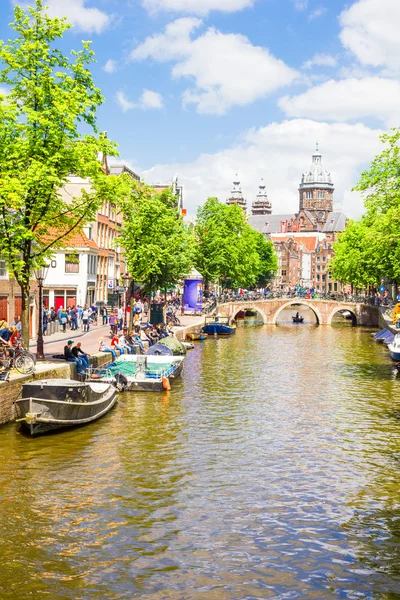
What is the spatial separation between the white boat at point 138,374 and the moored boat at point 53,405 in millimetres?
6225

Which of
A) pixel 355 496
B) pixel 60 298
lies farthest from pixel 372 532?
pixel 60 298

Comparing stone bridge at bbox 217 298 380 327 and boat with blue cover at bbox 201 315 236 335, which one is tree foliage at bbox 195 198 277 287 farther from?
boat with blue cover at bbox 201 315 236 335

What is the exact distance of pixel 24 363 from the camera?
28.0 meters

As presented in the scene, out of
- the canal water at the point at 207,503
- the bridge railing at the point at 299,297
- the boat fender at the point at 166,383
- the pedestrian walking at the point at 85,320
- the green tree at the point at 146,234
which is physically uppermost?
the green tree at the point at 146,234

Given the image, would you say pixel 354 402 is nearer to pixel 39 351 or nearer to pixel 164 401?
pixel 164 401

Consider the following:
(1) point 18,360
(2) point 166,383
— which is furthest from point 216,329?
(1) point 18,360

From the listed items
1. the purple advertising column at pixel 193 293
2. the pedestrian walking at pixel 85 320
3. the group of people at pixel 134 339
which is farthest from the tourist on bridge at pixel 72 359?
the purple advertising column at pixel 193 293

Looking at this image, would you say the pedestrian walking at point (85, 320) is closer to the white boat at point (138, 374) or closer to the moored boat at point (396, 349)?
the white boat at point (138, 374)

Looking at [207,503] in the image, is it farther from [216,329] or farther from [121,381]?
[216,329]

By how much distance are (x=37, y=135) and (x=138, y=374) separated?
40.0 ft

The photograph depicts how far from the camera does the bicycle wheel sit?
1096 inches

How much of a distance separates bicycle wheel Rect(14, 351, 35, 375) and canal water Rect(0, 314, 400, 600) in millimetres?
2550

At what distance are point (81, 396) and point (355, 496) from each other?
1110 cm

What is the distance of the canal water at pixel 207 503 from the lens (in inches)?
587
